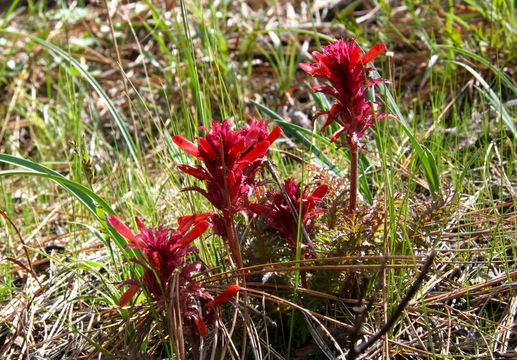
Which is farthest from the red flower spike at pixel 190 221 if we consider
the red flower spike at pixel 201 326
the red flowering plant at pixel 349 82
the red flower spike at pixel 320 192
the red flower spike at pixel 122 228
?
the red flowering plant at pixel 349 82

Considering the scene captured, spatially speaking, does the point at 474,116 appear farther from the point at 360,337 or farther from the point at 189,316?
the point at 189,316

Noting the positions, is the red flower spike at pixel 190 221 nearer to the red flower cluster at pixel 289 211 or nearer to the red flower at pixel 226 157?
the red flower at pixel 226 157

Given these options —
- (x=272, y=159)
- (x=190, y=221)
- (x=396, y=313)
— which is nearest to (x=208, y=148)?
(x=190, y=221)

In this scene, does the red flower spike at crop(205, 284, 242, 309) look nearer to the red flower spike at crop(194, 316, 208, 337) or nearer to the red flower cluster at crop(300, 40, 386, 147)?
the red flower spike at crop(194, 316, 208, 337)

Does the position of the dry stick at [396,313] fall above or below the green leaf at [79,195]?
below

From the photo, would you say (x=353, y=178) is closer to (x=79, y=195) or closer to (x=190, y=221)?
(x=190, y=221)

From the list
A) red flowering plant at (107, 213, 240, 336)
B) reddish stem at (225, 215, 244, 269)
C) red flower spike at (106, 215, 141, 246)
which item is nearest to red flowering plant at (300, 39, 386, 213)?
reddish stem at (225, 215, 244, 269)
